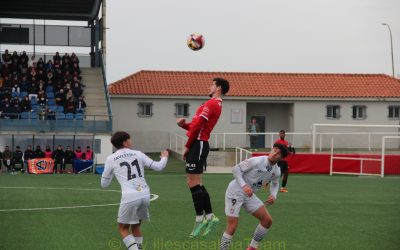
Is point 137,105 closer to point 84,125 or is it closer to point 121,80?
point 121,80

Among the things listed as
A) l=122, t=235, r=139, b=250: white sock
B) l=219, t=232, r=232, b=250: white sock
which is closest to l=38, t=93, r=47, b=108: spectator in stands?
l=219, t=232, r=232, b=250: white sock

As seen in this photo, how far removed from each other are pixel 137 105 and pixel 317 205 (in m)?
38.0

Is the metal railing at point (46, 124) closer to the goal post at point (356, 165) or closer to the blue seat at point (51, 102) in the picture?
the blue seat at point (51, 102)

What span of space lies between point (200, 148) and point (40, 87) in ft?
105

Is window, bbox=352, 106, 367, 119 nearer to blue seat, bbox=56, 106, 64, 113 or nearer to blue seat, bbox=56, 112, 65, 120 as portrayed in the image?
blue seat, bbox=56, 106, 64, 113

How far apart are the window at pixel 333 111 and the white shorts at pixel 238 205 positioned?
4914 cm

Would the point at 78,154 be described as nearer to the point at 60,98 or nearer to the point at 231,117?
the point at 60,98

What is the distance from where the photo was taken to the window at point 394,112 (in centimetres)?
6116

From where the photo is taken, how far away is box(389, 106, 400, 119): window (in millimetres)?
61156

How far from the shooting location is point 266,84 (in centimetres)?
6275

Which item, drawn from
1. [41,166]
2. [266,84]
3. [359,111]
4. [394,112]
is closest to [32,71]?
[41,166]

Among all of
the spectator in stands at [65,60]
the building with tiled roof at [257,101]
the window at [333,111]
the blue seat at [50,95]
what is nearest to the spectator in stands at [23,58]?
the spectator in stands at [65,60]

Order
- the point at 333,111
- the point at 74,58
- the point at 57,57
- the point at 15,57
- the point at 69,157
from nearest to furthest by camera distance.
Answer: the point at 69,157, the point at 15,57, the point at 57,57, the point at 74,58, the point at 333,111

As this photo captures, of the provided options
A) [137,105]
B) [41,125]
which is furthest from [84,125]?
[137,105]
